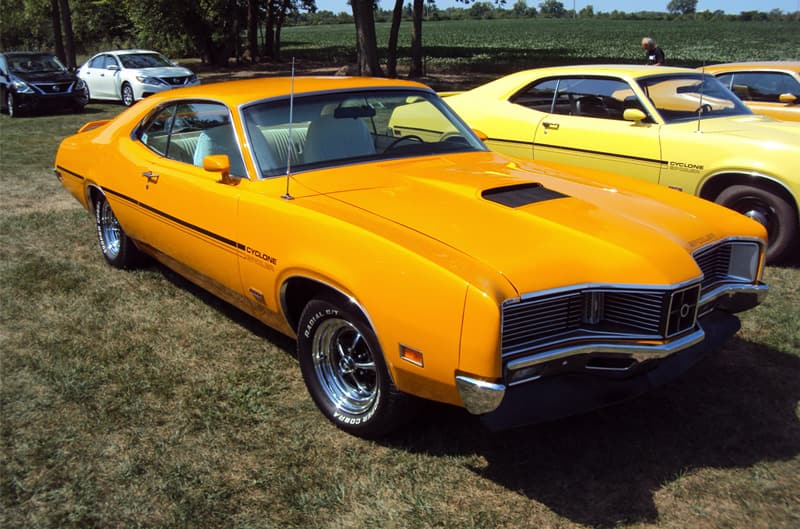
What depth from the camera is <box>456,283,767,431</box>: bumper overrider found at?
2.58m

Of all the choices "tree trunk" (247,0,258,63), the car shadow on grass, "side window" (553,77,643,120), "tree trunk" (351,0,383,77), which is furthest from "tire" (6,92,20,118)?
"tree trunk" (247,0,258,63)

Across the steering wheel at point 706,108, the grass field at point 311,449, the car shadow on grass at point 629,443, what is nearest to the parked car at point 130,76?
the steering wheel at point 706,108

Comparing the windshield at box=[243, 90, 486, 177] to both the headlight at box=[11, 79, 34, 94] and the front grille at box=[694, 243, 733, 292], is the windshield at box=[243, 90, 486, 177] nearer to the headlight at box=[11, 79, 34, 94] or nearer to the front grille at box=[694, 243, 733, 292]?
the front grille at box=[694, 243, 733, 292]

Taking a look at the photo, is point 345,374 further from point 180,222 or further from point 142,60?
point 142,60

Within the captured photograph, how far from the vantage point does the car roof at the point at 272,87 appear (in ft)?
13.1

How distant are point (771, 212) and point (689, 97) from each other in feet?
4.52

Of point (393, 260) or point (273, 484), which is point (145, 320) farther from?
point (393, 260)

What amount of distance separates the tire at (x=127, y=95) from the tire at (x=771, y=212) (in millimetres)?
14857

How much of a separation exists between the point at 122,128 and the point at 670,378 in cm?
410

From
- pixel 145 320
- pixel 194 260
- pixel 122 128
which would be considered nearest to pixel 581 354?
pixel 194 260

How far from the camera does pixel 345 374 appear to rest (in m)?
3.36

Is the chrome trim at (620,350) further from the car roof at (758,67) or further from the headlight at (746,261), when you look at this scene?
the car roof at (758,67)

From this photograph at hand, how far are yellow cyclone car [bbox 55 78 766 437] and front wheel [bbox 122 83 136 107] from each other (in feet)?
44.0

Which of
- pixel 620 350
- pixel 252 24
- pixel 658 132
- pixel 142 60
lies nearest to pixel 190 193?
pixel 620 350
